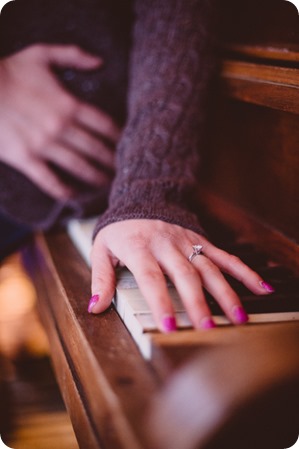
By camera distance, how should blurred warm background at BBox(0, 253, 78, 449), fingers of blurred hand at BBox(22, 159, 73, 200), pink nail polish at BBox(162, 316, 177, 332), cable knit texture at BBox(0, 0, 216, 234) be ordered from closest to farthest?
pink nail polish at BBox(162, 316, 177, 332) → cable knit texture at BBox(0, 0, 216, 234) → fingers of blurred hand at BBox(22, 159, 73, 200) → blurred warm background at BBox(0, 253, 78, 449)

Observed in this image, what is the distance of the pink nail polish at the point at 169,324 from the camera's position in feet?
1.97

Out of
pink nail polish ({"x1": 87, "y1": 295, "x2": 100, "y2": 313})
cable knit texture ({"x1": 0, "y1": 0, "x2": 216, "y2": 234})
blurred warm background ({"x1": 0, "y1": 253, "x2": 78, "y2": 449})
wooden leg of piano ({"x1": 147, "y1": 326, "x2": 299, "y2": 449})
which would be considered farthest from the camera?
blurred warm background ({"x1": 0, "y1": 253, "x2": 78, "y2": 449})

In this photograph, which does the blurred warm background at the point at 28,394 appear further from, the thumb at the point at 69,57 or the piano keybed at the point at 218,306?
the piano keybed at the point at 218,306

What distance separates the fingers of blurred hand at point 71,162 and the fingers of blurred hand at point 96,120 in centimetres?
8

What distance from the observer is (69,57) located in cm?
114

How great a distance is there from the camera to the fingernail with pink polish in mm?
638

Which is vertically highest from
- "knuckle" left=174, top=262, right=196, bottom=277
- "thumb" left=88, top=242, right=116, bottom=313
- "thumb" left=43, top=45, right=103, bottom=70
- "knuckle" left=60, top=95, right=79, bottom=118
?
"thumb" left=43, top=45, right=103, bottom=70

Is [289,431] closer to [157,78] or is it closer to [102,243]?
[102,243]

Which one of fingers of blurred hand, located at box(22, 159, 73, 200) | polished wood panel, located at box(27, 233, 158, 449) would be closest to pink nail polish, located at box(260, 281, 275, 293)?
polished wood panel, located at box(27, 233, 158, 449)

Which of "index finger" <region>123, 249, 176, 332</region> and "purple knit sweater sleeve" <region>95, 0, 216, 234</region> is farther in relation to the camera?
"purple knit sweater sleeve" <region>95, 0, 216, 234</region>

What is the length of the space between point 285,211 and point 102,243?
39 cm

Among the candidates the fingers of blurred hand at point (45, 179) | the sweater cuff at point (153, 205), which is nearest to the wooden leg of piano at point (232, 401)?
the sweater cuff at point (153, 205)

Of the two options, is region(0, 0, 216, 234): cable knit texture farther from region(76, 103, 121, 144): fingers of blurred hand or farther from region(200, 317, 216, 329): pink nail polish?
region(200, 317, 216, 329): pink nail polish

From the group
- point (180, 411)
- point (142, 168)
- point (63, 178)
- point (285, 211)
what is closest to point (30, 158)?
point (63, 178)
